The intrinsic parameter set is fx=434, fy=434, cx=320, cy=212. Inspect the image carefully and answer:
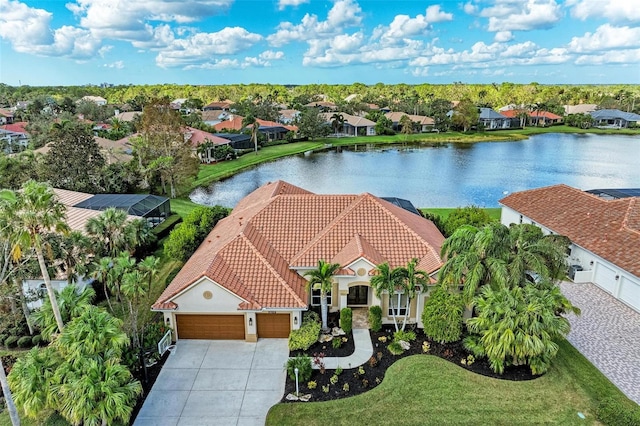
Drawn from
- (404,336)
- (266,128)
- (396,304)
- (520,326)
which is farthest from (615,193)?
(266,128)

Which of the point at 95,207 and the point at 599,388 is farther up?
the point at 95,207

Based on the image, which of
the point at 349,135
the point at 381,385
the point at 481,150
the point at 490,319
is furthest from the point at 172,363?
the point at 349,135

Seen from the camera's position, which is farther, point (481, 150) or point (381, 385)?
point (481, 150)

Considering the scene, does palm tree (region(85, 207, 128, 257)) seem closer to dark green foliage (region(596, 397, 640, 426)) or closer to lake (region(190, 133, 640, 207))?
dark green foliage (region(596, 397, 640, 426))

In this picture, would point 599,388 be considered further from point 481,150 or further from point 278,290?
point 481,150

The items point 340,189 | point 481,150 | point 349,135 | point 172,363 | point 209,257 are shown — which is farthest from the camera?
point 349,135

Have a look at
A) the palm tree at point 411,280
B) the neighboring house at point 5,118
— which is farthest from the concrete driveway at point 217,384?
the neighboring house at point 5,118

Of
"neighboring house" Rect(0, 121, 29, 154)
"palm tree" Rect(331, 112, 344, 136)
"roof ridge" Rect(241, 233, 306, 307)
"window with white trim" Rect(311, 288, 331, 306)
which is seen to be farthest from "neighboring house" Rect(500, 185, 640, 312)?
"neighboring house" Rect(0, 121, 29, 154)
